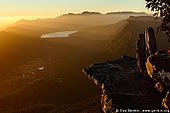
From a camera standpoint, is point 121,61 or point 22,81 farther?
point 22,81

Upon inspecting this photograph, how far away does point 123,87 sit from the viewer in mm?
43500

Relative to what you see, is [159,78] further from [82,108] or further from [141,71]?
[82,108]

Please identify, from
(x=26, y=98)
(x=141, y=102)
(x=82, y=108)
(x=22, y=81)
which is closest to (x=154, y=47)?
(x=141, y=102)

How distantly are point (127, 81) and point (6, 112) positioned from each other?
47.5 metres

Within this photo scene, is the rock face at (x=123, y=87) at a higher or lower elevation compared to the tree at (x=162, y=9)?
lower

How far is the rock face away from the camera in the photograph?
1486 inches

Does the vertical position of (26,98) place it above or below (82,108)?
below

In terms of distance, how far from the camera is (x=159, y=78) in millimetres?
39219

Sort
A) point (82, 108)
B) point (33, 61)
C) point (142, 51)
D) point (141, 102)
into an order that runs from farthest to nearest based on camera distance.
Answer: point (33, 61) → point (82, 108) → point (142, 51) → point (141, 102)

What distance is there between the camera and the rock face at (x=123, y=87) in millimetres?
37750

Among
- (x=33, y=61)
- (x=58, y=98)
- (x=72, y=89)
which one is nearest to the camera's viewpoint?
(x=58, y=98)

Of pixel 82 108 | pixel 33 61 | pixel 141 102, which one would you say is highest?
pixel 141 102

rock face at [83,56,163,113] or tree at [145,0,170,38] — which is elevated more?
tree at [145,0,170,38]


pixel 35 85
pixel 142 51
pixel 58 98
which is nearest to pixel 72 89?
pixel 58 98
